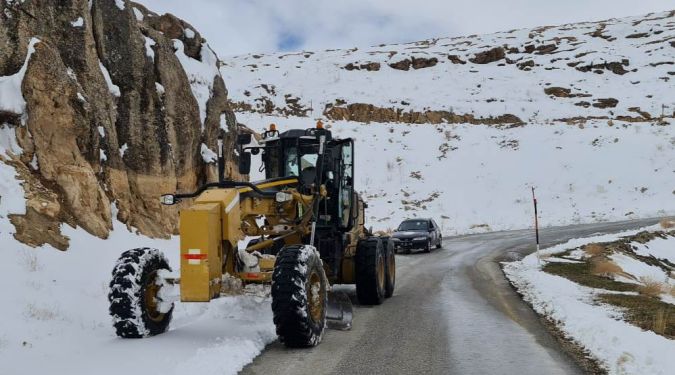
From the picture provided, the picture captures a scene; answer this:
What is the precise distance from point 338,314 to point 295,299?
7.34ft

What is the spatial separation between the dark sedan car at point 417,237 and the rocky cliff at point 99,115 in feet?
27.6

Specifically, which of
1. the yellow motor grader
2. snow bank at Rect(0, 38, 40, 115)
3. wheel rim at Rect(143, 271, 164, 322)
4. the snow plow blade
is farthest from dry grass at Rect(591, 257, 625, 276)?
snow bank at Rect(0, 38, 40, 115)

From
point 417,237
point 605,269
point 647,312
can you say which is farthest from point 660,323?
point 417,237

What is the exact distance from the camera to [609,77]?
65.2m

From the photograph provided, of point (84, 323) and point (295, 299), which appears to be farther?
point (84, 323)

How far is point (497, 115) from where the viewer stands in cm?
5753

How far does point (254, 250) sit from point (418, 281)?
702 cm

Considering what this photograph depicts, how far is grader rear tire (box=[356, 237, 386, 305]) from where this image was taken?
10484mm

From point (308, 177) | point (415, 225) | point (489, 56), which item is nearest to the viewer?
point (308, 177)

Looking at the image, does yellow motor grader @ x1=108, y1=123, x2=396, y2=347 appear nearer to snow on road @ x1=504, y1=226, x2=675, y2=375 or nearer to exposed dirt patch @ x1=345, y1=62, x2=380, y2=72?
snow on road @ x1=504, y1=226, x2=675, y2=375

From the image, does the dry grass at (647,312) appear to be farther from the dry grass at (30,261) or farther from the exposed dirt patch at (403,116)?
the exposed dirt patch at (403,116)

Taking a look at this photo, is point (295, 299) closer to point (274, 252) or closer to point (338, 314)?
point (338, 314)

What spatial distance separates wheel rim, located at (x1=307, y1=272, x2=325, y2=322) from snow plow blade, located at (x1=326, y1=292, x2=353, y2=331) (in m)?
1.19

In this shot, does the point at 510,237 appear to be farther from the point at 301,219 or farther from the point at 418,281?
the point at 301,219
